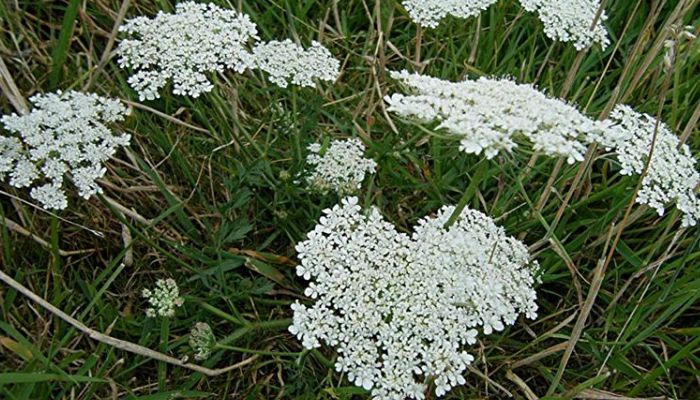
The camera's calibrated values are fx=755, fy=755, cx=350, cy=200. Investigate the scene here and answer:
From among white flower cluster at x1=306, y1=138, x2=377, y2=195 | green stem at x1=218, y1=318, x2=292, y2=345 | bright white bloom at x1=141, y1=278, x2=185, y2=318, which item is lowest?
green stem at x1=218, y1=318, x2=292, y2=345

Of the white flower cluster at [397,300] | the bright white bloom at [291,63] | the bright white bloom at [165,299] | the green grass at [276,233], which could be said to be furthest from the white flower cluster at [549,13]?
the bright white bloom at [165,299]

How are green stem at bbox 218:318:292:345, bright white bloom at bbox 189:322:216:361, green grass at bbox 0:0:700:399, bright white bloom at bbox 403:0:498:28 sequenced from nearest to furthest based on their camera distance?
bright white bloom at bbox 189:322:216:361 < green stem at bbox 218:318:292:345 < green grass at bbox 0:0:700:399 < bright white bloom at bbox 403:0:498:28

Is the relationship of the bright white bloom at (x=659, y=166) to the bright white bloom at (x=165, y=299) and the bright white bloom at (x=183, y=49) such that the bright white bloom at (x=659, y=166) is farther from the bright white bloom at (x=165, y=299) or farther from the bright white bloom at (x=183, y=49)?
the bright white bloom at (x=165, y=299)

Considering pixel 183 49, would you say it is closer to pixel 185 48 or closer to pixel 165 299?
pixel 185 48

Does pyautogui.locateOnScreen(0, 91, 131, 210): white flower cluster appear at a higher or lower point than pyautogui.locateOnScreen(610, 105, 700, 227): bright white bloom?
lower

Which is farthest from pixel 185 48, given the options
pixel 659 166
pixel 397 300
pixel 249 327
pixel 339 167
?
pixel 659 166

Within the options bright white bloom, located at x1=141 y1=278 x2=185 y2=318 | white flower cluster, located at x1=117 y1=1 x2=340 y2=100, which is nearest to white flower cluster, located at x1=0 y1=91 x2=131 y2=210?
white flower cluster, located at x1=117 y1=1 x2=340 y2=100

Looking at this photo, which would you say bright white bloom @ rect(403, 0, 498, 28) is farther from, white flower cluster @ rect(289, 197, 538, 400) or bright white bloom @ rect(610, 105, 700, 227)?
white flower cluster @ rect(289, 197, 538, 400)
